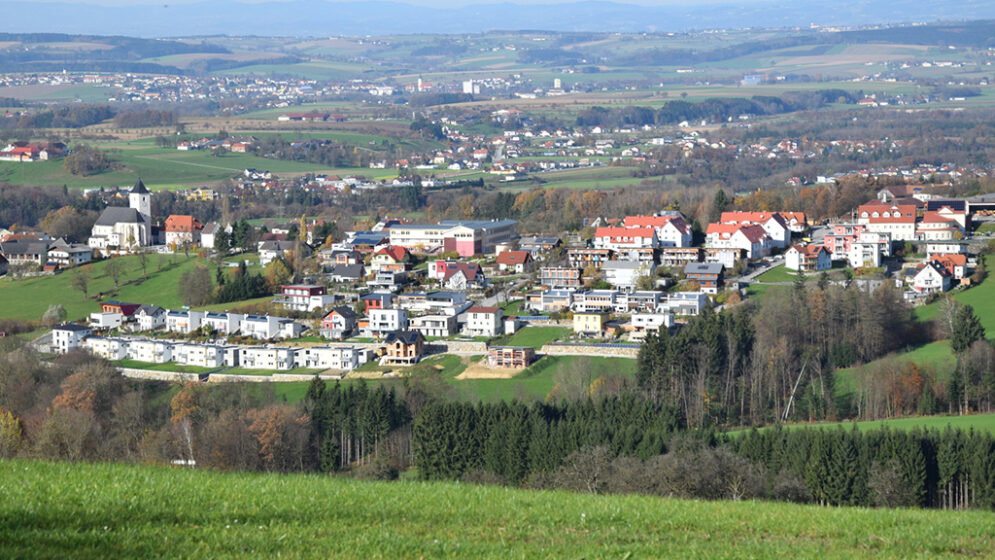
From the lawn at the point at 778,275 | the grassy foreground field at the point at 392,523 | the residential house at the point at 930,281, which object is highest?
the grassy foreground field at the point at 392,523

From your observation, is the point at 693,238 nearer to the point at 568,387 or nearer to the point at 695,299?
the point at 695,299

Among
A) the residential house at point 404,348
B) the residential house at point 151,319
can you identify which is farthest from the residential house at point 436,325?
the residential house at point 151,319

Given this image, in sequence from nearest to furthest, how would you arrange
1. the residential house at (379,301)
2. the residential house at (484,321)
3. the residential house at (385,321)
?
the residential house at (484,321)
the residential house at (385,321)
the residential house at (379,301)

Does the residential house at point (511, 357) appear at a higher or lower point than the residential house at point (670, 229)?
lower

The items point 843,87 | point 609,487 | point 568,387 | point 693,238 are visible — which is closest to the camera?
point 609,487

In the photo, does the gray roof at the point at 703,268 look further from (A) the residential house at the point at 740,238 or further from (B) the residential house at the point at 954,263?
(B) the residential house at the point at 954,263

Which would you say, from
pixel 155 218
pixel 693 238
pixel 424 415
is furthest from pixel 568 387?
pixel 155 218

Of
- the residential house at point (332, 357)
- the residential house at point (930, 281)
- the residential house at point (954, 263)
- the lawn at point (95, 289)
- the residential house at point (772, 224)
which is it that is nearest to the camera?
the residential house at point (332, 357)
